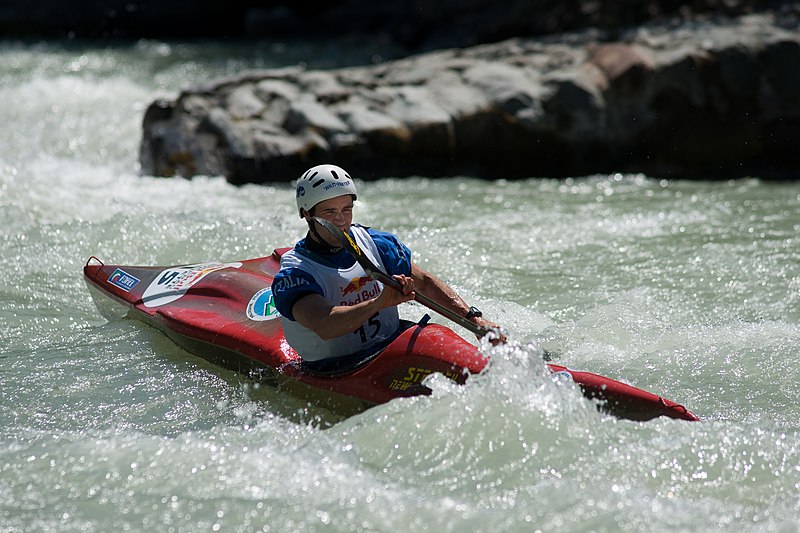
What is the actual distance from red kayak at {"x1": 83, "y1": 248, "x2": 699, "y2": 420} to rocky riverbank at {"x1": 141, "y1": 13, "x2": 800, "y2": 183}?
2.99m

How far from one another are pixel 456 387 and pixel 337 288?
590 mm

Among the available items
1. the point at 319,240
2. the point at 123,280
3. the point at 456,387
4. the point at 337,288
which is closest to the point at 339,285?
the point at 337,288

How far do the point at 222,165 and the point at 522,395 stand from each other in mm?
Answer: 4978

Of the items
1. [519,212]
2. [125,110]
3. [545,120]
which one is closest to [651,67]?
[545,120]

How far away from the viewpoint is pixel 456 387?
357cm

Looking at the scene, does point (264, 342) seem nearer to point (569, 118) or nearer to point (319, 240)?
point (319, 240)

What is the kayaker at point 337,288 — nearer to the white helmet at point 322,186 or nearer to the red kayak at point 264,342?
the white helmet at point 322,186

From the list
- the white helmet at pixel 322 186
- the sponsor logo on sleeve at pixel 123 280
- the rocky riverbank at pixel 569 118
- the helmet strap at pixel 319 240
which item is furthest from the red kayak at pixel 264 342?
the rocky riverbank at pixel 569 118

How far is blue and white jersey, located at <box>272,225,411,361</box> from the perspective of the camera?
3.63 metres

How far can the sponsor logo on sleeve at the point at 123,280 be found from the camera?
5.14 meters

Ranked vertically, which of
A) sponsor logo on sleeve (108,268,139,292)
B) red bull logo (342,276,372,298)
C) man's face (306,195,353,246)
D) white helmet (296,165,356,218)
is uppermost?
white helmet (296,165,356,218)

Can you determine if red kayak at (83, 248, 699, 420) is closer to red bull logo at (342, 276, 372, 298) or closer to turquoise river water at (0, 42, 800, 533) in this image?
turquoise river water at (0, 42, 800, 533)

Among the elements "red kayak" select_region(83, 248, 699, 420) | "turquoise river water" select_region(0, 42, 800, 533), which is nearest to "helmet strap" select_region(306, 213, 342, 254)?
"red kayak" select_region(83, 248, 699, 420)

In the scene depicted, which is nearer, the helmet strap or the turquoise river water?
the turquoise river water
